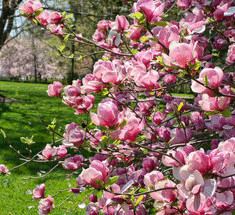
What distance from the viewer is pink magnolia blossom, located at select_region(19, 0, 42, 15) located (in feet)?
6.62

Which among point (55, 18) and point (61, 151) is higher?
point (55, 18)

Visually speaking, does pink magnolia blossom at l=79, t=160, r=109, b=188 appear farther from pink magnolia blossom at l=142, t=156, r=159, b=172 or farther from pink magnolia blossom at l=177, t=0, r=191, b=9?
pink magnolia blossom at l=177, t=0, r=191, b=9

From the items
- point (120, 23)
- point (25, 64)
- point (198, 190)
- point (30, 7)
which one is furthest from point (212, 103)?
point (25, 64)

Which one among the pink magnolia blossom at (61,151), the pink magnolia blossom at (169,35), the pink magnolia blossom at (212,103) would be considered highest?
the pink magnolia blossom at (169,35)

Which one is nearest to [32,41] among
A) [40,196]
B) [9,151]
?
[9,151]

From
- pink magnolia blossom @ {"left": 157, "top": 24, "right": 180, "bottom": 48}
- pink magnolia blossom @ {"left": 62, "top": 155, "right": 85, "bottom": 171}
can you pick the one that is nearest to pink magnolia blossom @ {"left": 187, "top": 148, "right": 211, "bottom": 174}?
pink magnolia blossom @ {"left": 157, "top": 24, "right": 180, "bottom": 48}

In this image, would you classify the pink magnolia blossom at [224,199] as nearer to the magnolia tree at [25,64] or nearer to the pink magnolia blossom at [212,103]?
the pink magnolia blossom at [212,103]

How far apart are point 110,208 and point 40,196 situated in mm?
791

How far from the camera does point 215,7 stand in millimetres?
2057

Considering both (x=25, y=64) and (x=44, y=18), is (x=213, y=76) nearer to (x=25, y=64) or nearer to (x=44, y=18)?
(x=44, y=18)

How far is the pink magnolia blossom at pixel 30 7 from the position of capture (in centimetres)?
202

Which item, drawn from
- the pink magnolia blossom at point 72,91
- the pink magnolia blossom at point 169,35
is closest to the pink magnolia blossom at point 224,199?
the pink magnolia blossom at point 169,35

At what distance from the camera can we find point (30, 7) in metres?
2.04

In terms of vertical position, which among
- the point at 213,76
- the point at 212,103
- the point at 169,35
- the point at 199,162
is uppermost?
the point at 169,35
